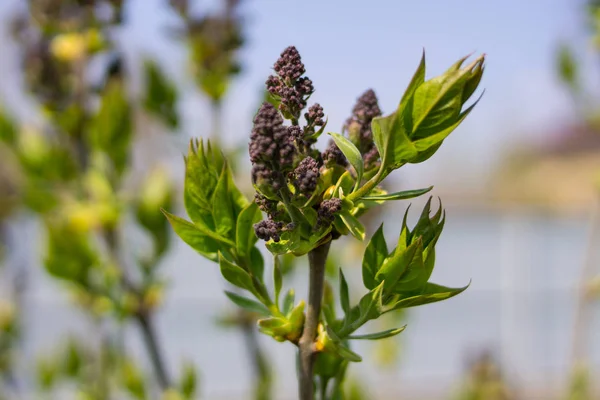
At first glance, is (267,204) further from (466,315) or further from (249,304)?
(466,315)

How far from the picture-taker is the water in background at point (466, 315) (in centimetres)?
503

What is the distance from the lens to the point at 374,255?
507 millimetres

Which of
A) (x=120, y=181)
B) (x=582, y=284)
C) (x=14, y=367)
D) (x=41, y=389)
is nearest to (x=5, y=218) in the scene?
(x=14, y=367)

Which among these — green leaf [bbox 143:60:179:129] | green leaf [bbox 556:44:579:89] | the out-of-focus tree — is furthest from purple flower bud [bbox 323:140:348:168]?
green leaf [bbox 556:44:579:89]

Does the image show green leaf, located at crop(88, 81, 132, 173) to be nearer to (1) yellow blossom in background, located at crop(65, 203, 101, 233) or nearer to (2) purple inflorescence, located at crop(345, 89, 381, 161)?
(1) yellow blossom in background, located at crop(65, 203, 101, 233)

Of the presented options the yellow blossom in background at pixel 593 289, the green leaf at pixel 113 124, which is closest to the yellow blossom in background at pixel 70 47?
the green leaf at pixel 113 124

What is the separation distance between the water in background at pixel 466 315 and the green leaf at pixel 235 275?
14.5 feet

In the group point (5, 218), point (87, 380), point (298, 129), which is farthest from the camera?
point (5, 218)

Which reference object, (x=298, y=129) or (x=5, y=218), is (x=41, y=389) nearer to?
(x=5, y=218)

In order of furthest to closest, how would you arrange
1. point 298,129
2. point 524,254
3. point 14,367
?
1. point 524,254
2. point 14,367
3. point 298,129

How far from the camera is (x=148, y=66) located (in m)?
1.34

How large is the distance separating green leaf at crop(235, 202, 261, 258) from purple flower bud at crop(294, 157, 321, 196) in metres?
0.07

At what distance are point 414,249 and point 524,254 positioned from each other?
5.96 metres

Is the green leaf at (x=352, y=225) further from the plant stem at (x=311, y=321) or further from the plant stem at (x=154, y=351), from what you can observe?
the plant stem at (x=154, y=351)
